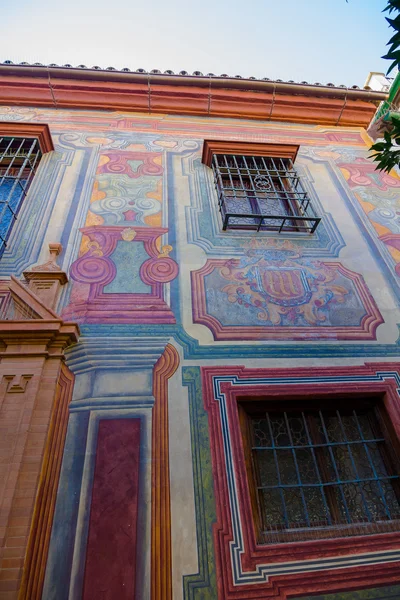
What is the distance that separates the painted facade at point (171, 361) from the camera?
221cm

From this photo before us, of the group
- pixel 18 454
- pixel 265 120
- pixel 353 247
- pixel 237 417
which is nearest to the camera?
pixel 18 454

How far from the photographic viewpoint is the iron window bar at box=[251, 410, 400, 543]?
2.55 metres

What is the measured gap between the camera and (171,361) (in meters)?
3.10

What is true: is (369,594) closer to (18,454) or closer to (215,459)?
(215,459)

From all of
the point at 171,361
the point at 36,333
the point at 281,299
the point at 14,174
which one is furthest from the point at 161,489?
the point at 14,174

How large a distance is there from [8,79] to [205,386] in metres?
6.14

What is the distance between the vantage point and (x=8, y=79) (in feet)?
19.7

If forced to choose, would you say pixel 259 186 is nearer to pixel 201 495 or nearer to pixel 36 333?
pixel 36 333

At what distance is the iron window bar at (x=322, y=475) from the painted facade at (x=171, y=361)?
18cm

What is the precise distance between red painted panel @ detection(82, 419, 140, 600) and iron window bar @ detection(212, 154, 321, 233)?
2.71 metres

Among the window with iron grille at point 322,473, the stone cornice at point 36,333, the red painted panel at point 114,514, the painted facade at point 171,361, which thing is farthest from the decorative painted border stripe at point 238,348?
the red painted panel at point 114,514

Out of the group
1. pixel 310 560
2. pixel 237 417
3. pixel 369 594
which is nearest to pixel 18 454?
pixel 237 417

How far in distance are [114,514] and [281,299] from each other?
237cm

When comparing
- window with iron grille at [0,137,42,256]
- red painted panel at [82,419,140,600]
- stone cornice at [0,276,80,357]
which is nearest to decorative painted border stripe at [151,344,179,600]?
red painted panel at [82,419,140,600]
